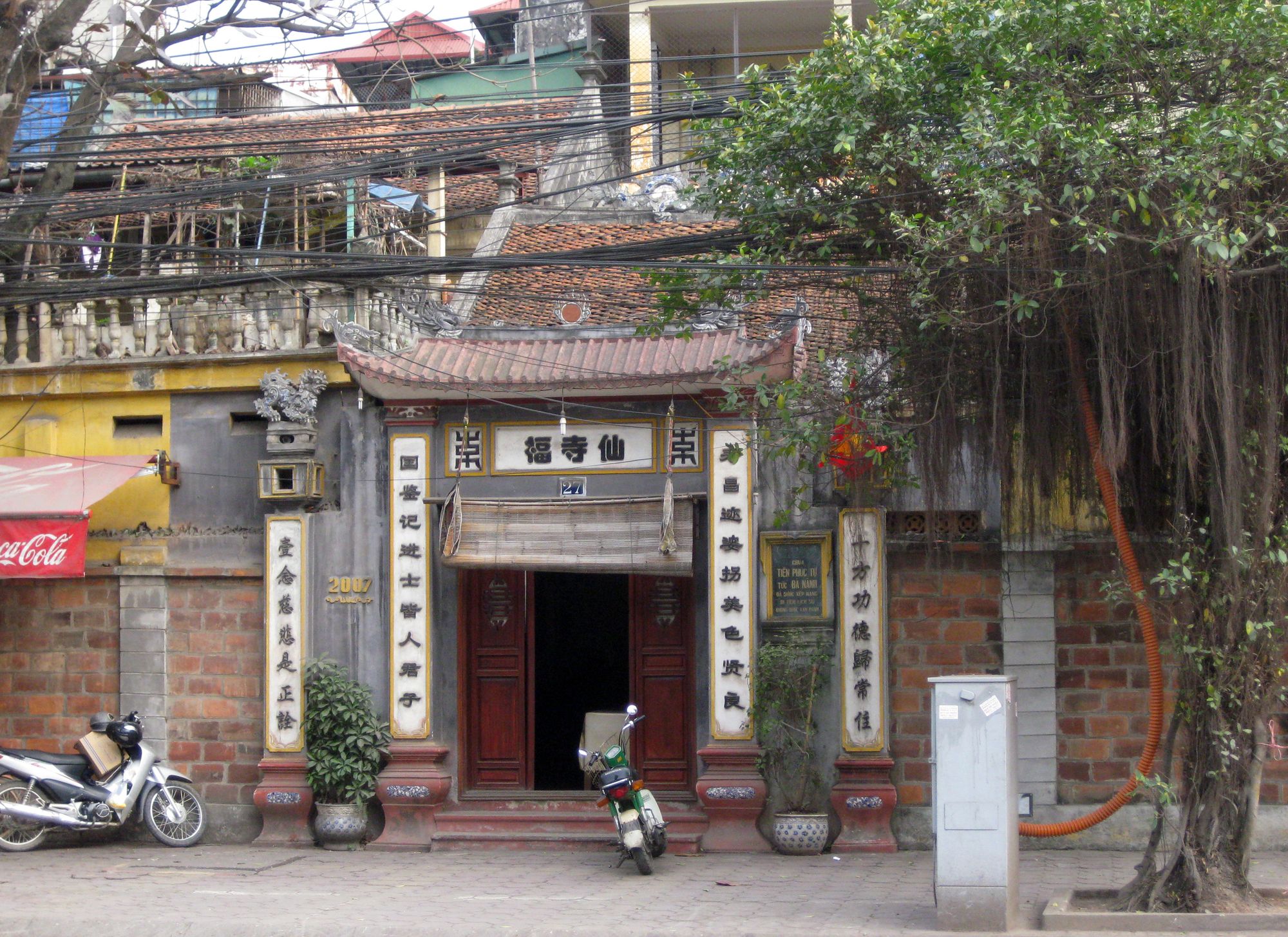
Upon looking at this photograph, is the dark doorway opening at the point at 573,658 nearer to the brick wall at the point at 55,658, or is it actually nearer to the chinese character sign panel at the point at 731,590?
the chinese character sign panel at the point at 731,590

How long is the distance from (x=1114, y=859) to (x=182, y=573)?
7.70 metres

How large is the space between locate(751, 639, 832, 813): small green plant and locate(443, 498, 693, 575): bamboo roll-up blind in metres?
0.99

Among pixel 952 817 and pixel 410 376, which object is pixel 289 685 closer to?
pixel 410 376

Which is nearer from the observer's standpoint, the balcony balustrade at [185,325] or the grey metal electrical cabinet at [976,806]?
the grey metal electrical cabinet at [976,806]

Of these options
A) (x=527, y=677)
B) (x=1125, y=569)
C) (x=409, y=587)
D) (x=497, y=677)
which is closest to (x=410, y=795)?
(x=497, y=677)

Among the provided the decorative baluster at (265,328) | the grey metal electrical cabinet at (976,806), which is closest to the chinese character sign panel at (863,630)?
the grey metal electrical cabinet at (976,806)

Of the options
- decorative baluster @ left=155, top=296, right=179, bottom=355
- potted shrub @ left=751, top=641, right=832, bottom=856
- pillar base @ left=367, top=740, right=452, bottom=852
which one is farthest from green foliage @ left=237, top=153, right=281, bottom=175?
potted shrub @ left=751, top=641, right=832, bottom=856

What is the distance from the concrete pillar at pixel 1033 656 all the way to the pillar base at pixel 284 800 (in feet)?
18.3

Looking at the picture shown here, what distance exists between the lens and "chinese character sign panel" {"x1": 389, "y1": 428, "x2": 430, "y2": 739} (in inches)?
456

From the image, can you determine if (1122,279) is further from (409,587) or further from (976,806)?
(409,587)

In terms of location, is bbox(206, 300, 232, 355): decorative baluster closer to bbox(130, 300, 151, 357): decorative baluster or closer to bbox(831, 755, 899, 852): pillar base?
bbox(130, 300, 151, 357): decorative baluster

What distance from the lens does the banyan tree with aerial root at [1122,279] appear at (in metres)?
7.65

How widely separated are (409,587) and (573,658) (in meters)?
1.70

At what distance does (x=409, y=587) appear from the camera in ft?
38.4
